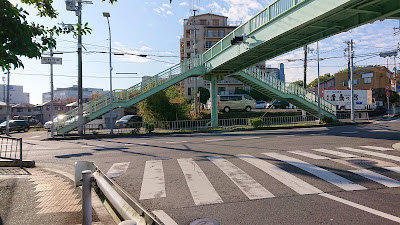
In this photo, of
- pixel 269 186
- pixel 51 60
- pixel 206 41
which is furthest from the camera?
pixel 206 41

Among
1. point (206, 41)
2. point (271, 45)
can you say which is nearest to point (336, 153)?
point (271, 45)

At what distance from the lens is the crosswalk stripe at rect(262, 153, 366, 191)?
5.91m

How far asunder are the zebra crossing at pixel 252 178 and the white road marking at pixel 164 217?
0.71 metres

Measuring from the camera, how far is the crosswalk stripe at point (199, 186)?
525cm

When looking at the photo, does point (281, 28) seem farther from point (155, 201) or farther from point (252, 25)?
point (155, 201)

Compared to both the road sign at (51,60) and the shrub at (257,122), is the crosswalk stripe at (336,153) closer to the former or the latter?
the shrub at (257,122)

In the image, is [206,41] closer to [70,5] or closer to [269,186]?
[70,5]

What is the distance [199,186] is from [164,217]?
5.80 ft

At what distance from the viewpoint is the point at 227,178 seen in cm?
674

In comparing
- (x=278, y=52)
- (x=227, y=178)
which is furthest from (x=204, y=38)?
(x=227, y=178)

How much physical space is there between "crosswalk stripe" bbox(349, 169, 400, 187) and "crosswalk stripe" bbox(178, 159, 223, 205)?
394 centimetres

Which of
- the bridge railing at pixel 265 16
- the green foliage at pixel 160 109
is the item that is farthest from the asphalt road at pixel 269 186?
the green foliage at pixel 160 109

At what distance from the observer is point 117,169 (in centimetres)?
837

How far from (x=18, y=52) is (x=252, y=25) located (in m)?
14.3
